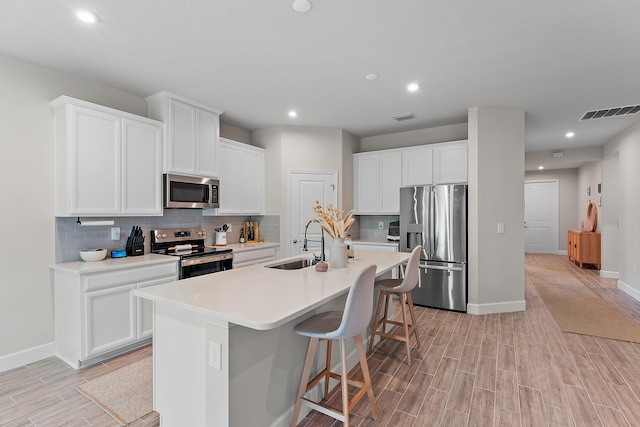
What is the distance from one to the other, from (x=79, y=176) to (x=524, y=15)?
380 centimetres

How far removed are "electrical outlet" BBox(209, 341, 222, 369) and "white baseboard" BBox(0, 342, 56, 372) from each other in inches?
→ 93.9

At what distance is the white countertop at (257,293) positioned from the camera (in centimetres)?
143

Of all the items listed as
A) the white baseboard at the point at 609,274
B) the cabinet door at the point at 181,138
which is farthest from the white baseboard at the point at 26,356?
the white baseboard at the point at 609,274

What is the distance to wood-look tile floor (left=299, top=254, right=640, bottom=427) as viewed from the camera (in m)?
2.06

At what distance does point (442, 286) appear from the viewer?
431cm

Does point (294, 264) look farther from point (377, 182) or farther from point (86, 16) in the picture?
point (377, 182)

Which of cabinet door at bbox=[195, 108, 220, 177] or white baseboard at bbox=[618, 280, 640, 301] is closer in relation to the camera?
cabinet door at bbox=[195, 108, 220, 177]

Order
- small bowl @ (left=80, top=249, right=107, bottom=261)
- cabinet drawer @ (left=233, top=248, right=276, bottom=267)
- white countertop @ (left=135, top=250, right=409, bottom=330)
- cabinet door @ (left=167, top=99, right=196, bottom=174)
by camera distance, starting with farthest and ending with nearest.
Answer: cabinet drawer @ (left=233, top=248, right=276, bottom=267) → cabinet door @ (left=167, top=99, right=196, bottom=174) → small bowl @ (left=80, top=249, right=107, bottom=261) → white countertop @ (left=135, top=250, right=409, bottom=330)

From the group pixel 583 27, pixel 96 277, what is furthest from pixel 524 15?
pixel 96 277

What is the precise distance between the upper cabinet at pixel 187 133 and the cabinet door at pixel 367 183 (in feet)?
7.70

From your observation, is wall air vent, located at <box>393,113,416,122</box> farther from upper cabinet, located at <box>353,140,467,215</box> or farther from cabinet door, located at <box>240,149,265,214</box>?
Answer: cabinet door, located at <box>240,149,265,214</box>

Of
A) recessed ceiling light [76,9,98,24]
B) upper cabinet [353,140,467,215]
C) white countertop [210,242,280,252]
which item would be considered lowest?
white countertop [210,242,280,252]

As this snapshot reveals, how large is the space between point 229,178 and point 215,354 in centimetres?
322

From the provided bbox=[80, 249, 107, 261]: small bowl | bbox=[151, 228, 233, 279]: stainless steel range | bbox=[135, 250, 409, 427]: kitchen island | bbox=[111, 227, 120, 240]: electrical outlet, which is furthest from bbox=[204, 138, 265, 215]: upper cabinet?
bbox=[135, 250, 409, 427]: kitchen island
